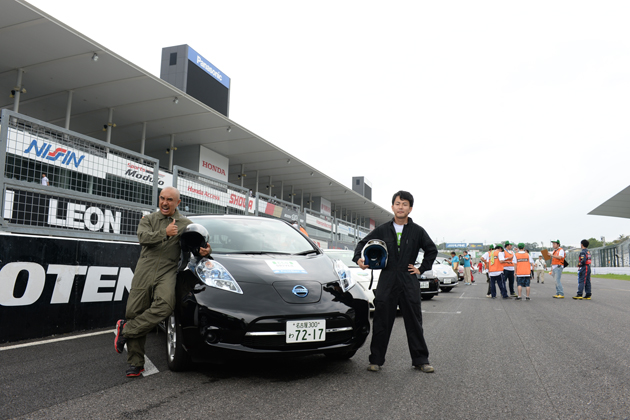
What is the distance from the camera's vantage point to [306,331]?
3420 millimetres

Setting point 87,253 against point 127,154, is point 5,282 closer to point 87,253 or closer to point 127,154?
point 87,253

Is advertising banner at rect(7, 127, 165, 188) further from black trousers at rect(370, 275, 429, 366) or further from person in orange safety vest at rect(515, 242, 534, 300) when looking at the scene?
person in orange safety vest at rect(515, 242, 534, 300)

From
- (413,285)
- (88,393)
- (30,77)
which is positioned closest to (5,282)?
(88,393)

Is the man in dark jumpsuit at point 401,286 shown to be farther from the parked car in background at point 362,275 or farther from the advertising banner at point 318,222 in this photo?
the advertising banner at point 318,222

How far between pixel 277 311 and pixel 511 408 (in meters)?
1.73

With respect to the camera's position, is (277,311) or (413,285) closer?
(277,311)

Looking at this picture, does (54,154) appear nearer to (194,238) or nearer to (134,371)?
(194,238)

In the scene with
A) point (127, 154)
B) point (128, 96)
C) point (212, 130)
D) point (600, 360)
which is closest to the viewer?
point (600, 360)

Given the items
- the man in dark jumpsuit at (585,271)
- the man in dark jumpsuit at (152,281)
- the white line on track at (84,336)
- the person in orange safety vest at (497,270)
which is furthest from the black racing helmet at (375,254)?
the man in dark jumpsuit at (585,271)

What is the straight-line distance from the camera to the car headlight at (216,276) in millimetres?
3531

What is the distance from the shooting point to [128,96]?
16359 millimetres

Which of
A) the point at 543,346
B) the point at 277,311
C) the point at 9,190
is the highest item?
the point at 9,190

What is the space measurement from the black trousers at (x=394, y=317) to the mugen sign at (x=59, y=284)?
378 centimetres

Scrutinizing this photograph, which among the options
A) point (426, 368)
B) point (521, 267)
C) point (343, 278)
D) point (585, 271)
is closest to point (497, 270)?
point (521, 267)
